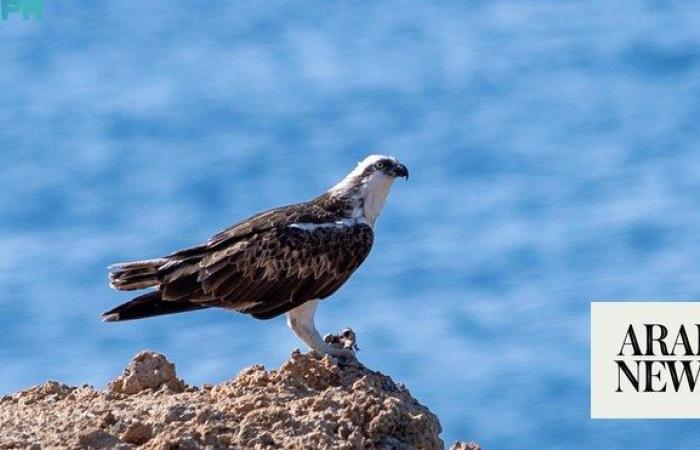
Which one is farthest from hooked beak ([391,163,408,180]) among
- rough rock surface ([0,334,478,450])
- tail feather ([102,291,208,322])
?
rough rock surface ([0,334,478,450])

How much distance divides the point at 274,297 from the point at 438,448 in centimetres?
371

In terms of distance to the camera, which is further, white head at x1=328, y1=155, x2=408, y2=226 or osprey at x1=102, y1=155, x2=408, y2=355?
white head at x1=328, y1=155, x2=408, y2=226

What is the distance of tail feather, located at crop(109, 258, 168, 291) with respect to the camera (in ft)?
56.2

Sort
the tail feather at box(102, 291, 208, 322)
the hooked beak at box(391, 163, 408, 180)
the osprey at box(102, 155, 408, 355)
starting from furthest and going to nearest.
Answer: the hooked beak at box(391, 163, 408, 180) → the osprey at box(102, 155, 408, 355) → the tail feather at box(102, 291, 208, 322)

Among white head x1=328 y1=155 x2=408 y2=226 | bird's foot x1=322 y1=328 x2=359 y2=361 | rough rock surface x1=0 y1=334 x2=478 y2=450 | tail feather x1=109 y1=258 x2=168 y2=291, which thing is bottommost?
rough rock surface x1=0 y1=334 x2=478 y2=450

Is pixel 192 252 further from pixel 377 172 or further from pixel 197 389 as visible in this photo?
pixel 197 389

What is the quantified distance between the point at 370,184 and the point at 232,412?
16.6ft

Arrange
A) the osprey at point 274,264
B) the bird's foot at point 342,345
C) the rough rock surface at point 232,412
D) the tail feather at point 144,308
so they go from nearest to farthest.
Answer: the rough rock surface at point 232,412 → the bird's foot at point 342,345 → the tail feather at point 144,308 → the osprey at point 274,264

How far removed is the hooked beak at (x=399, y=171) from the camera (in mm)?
17938

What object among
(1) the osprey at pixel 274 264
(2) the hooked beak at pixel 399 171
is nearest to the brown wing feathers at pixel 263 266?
(1) the osprey at pixel 274 264

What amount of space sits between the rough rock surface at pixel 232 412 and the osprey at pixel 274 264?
222 cm

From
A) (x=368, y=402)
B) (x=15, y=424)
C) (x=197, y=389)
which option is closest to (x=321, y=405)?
(x=368, y=402)

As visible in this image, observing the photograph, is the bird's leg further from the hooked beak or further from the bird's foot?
the hooked beak

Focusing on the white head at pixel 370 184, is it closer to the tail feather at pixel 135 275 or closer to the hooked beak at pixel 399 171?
the hooked beak at pixel 399 171
